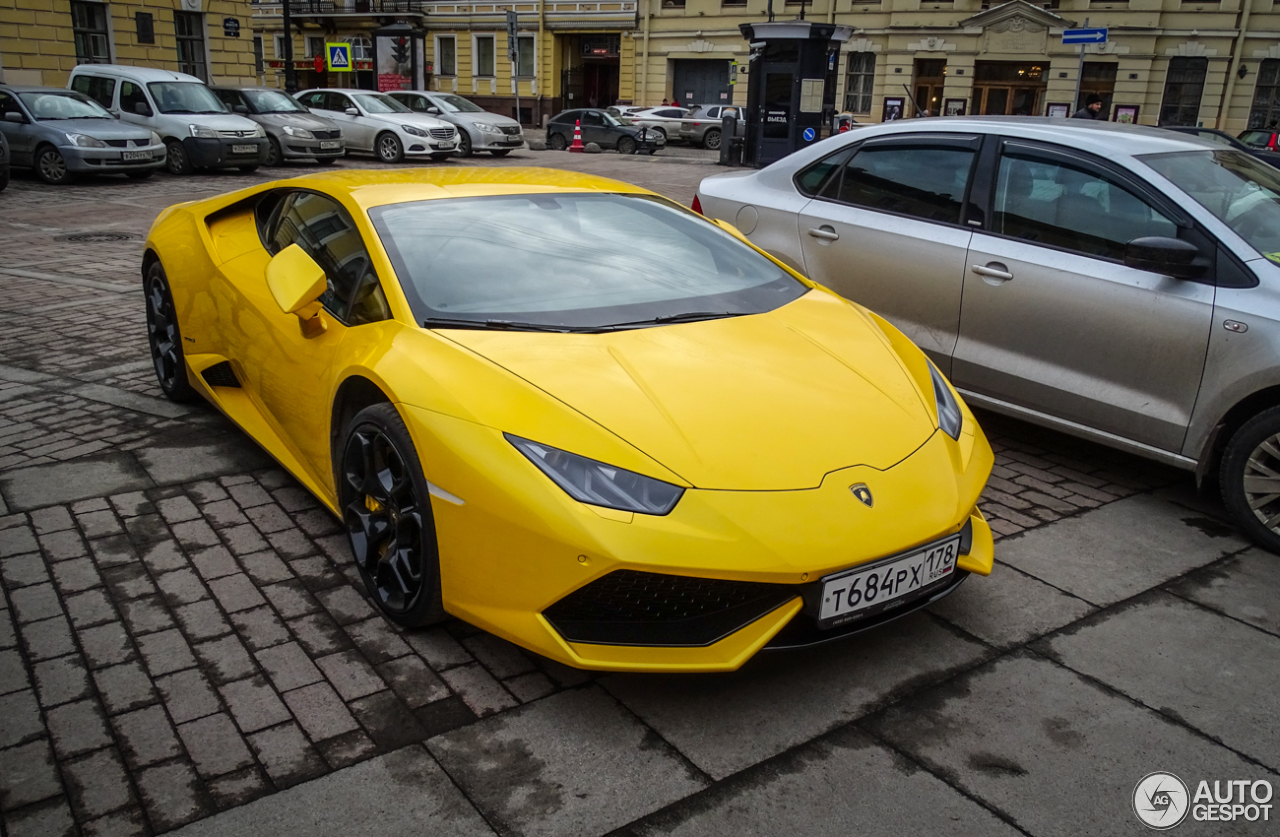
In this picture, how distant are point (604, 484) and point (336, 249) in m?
1.69

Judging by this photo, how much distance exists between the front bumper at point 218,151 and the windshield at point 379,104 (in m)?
4.53

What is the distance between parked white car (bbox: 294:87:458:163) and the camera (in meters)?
20.9

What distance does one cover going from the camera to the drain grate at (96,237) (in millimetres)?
10539

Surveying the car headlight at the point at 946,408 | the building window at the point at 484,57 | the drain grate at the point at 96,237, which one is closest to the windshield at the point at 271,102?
the drain grate at the point at 96,237

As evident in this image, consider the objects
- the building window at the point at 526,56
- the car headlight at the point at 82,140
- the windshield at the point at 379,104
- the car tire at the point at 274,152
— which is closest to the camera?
the car headlight at the point at 82,140

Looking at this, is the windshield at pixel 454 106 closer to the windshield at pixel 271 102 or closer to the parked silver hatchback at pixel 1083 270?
the windshield at pixel 271 102

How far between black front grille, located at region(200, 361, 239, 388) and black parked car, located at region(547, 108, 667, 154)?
79.1 feet

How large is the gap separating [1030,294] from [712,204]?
2.19 metres

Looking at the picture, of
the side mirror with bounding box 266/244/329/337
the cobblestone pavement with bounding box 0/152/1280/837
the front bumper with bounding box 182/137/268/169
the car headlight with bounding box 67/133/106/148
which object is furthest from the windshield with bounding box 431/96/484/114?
the side mirror with bounding box 266/244/329/337

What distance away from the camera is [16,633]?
306cm

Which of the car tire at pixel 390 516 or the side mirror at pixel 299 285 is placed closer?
the car tire at pixel 390 516

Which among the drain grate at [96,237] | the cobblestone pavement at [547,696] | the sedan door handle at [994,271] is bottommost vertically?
the drain grate at [96,237]

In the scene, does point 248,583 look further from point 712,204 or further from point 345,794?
point 712,204

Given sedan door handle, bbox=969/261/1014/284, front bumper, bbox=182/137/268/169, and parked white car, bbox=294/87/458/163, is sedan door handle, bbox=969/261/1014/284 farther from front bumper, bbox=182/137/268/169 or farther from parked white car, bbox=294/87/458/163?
parked white car, bbox=294/87/458/163
